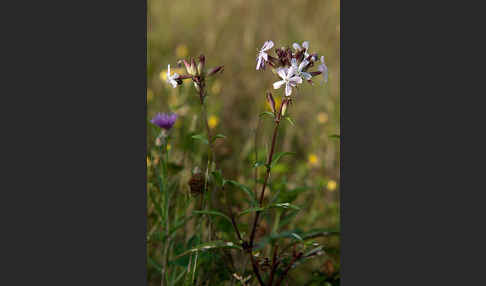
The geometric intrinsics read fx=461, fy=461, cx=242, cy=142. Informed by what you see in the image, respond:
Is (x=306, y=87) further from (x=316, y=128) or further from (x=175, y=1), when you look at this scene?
(x=175, y=1)

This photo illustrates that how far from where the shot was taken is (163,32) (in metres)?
3.87

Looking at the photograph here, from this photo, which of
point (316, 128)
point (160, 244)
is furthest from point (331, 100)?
point (160, 244)

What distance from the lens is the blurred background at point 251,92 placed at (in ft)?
8.36

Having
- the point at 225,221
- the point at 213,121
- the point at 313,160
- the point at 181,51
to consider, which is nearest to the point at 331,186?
the point at 313,160

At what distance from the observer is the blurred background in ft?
8.36

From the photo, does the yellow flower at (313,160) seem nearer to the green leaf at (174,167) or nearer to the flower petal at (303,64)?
the green leaf at (174,167)

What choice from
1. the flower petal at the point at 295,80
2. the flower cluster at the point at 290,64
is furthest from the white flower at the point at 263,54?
the flower petal at the point at 295,80

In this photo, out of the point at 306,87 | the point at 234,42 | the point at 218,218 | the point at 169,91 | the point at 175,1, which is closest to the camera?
the point at 218,218

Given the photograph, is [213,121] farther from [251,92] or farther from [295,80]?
[295,80]

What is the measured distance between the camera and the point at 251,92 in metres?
3.43

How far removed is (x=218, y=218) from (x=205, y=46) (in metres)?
2.17

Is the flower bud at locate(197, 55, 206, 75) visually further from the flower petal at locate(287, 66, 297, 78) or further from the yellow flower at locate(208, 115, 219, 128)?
the yellow flower at locate(208, 115, 219, 128)

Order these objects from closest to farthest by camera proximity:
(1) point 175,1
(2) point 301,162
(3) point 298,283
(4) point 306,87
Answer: (3) point 298,283, (2) point 301,162, (4) point 306,87, (1) point 175,1

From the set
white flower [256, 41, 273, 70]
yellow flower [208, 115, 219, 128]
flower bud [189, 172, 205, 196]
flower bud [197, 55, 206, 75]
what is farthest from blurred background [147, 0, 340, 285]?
white flower [256, 41, 273, 70]
